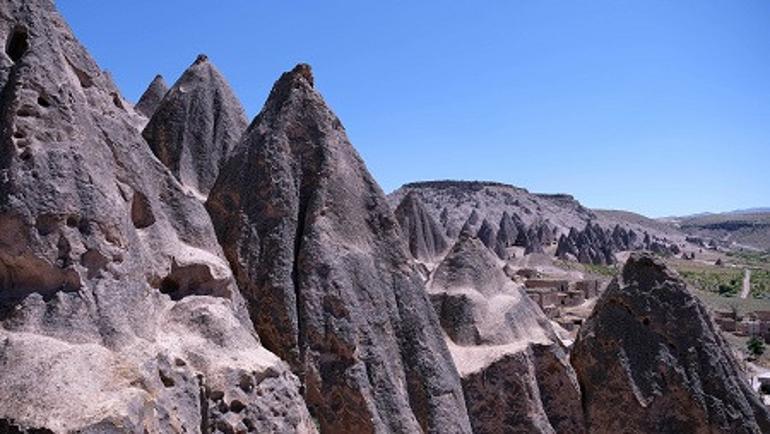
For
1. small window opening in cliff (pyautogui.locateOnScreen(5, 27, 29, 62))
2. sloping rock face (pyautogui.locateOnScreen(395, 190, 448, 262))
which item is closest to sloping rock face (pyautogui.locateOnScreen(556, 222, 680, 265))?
sloping rock face (pyautogui.locateOnScreen(395, 190, 448, 262))

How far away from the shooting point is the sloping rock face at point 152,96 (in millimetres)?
22562

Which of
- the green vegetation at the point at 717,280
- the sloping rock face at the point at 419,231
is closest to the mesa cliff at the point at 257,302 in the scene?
the sloping rock face at the point at 419,231

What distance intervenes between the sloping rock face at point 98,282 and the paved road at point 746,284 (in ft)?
226

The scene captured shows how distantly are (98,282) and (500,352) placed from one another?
8304 mm

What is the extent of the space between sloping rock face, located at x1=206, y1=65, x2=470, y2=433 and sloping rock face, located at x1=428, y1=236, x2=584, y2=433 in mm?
2288

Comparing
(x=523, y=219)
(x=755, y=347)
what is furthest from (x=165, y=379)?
(x=523, y=219)

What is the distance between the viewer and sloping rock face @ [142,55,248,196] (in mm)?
16531

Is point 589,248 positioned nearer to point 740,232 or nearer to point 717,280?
point 717,280

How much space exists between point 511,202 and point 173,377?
111959 mm

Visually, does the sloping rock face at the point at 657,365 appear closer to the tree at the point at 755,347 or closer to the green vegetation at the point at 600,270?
the tree at the point at 755,347

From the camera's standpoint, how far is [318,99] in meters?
11.4

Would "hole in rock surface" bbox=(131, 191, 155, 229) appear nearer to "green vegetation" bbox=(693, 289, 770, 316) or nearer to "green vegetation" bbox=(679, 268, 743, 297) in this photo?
"green vegetation" bbox=(693, 289, 770, 316)

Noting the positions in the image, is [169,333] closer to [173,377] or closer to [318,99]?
[173,377]

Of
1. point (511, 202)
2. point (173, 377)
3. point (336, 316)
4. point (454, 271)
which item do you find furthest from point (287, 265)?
point (511, 202)
